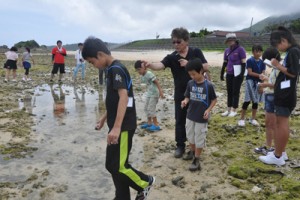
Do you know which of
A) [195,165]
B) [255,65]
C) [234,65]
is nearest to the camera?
[195,165]

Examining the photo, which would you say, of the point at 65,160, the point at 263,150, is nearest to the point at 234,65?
the point at 263,150

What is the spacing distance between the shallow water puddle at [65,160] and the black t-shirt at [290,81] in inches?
99.0

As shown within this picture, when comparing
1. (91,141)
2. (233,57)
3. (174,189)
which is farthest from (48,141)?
(233,57)

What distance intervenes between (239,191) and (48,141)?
4.06m

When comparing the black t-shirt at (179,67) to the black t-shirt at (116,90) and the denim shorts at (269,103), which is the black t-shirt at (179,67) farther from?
the black t-shirt at (116,90)

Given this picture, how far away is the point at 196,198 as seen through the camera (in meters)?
4.28

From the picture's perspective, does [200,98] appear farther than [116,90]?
Yes

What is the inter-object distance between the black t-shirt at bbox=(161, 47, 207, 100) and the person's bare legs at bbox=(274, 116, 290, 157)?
1526mm

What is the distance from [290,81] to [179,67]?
174 centimetres

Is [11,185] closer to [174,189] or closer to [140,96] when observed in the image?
[174,189]

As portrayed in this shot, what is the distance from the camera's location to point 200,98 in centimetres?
510

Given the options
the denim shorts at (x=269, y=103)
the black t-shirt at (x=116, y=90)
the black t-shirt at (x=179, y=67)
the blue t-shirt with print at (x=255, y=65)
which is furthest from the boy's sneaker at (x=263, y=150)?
the black t-shirt at (x=116, y=90)

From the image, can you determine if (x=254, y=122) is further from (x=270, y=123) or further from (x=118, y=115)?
(x=118, y=115)

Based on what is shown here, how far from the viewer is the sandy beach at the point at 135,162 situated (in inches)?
175
